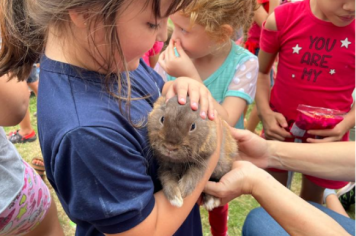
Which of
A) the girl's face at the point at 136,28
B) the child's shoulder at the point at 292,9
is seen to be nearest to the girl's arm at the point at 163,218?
the girl's face at the point at 136,28

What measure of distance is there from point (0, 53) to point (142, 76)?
2.40 ft

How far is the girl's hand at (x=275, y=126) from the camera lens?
10.6 ft

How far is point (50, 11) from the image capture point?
1194mm

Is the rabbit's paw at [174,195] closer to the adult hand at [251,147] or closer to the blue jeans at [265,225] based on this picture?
the blue jeans at [265,225]

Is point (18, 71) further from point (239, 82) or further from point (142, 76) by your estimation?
point (239, 82)

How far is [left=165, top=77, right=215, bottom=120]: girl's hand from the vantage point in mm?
1668

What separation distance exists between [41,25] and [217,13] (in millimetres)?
1511

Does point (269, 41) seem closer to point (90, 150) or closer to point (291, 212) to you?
point (291, 212)

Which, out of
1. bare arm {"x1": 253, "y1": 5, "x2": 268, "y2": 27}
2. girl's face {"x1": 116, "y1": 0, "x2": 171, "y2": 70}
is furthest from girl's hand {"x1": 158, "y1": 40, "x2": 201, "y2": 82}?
bare arm {"x1": 253, "y1": 5, "x2": 268, "y2": 27}

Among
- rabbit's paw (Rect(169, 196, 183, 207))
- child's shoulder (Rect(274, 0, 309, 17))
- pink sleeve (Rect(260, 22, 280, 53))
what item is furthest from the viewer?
pink sleeve (Rect(260, 22, 280, 53))

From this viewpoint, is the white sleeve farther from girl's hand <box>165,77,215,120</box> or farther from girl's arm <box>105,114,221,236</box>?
girl's arm <box>105,114,221,236</box>

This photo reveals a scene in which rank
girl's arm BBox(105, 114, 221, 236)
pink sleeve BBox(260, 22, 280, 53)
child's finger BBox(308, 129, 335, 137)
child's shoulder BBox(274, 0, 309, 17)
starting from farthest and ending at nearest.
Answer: pink sleeve BBox(260, 22, 280, 53) → child's shoulder BBox(274, 0, 309, 17) → child's finger BBox(308, 129, 335, 137) → girl's arm BBox(105, 114, 221, 236)

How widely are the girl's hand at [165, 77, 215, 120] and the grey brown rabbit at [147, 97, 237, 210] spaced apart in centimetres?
4

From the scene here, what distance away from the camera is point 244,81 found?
2730mm
